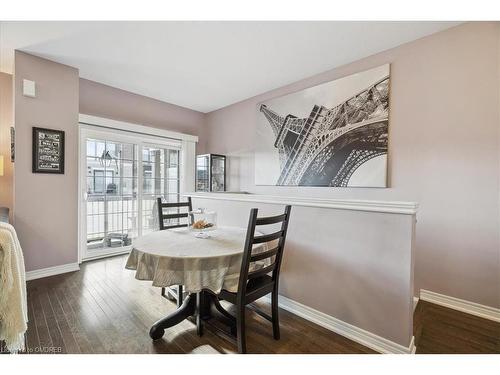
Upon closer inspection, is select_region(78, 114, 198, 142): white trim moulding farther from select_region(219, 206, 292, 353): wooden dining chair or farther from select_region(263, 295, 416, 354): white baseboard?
select_region(263, 295, 416, 354): white baseboard

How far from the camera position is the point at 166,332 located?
69.7 inches

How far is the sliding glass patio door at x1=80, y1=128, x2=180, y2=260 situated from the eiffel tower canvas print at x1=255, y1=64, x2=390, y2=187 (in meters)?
1.84

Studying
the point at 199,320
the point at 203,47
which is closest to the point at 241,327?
the point at 199,320

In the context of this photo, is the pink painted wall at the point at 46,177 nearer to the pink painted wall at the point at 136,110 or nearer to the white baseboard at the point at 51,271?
the white baseboard at the point at 51,271

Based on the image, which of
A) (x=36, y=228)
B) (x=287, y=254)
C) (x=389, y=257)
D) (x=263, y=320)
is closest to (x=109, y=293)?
(x=36, y=228)

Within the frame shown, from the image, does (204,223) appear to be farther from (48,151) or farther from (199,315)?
(48,151)

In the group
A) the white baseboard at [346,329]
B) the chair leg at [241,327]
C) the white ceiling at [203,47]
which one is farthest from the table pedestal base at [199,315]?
the white ceiling at [203,47]

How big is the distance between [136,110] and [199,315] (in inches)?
132

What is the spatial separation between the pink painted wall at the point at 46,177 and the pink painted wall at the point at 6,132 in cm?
71

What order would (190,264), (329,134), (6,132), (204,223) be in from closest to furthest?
(190,264)
(204,223)
(329,134)
(6,132)

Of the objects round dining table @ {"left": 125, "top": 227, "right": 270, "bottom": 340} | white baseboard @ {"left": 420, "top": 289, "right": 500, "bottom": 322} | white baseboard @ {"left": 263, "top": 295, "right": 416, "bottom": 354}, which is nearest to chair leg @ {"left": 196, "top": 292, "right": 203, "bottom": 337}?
round dining table @ {"left": 125, "top": 227, "right": 270, "bottom": 340}

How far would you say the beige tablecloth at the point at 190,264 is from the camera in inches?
55.6
